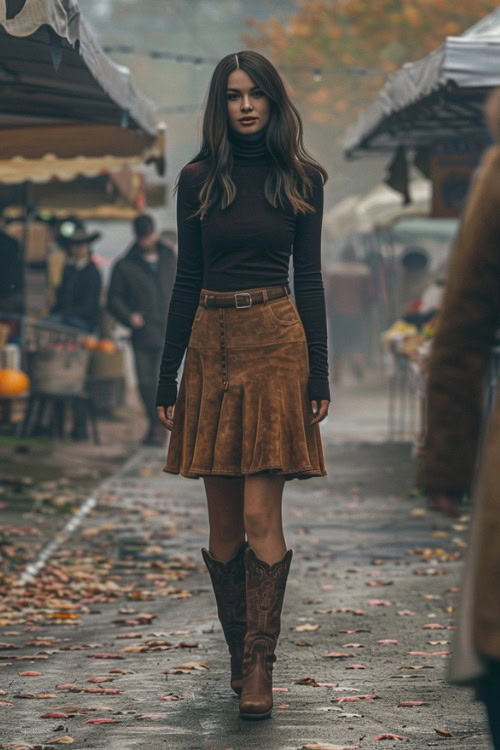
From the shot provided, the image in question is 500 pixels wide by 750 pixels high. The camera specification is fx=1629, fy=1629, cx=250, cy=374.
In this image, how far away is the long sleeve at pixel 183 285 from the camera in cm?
575

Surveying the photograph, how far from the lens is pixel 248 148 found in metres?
5.70

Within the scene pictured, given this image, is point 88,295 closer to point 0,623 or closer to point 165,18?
point 0,623

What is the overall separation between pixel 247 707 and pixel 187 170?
1880mm

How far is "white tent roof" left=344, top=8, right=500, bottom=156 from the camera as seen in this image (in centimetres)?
967

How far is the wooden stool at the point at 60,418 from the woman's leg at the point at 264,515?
1124 cm

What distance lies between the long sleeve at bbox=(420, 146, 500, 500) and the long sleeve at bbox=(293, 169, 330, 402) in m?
2.03

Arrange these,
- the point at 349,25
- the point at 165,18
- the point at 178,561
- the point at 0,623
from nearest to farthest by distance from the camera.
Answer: the point at 0,623 → the point at 178,561 → the point at 349,25 → the point at 165,18

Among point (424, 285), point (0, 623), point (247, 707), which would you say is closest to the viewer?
point (247, 707)

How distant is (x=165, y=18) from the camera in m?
78.7

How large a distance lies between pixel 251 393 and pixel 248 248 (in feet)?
1.65

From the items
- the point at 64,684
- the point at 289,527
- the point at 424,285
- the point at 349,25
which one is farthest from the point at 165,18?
the point at 64,684

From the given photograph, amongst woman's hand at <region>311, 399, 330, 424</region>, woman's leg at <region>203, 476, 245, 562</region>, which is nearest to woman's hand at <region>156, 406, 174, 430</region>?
woman's leg at <region>203, 476, 245, 562</region>

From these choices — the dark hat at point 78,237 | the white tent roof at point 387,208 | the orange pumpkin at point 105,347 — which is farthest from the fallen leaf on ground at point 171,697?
the white tent roof at point 387,208

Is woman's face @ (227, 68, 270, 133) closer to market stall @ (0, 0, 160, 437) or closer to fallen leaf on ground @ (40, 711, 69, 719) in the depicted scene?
market stall @ (0, 0, 160, 437)
